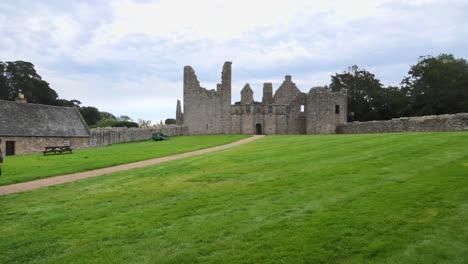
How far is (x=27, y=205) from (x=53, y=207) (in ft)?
3.20

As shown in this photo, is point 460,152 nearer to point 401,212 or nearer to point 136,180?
point 401,212

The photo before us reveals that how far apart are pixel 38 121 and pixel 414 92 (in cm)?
4640

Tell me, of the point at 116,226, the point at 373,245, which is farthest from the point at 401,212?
the point at 116,226

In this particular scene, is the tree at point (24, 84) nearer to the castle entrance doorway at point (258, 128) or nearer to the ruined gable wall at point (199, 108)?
the ruined gable wall at point (199, 108)

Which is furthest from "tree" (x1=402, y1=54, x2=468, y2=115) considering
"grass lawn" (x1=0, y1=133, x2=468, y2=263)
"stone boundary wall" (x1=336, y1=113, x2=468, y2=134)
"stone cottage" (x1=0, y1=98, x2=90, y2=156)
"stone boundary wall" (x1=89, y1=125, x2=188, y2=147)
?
"grass lawn" (x1=0, y1=133, x2=468, y2=263)

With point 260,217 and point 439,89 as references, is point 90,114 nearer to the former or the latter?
point 439,89

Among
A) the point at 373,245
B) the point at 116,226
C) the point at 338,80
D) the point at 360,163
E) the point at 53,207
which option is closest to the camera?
the point at 373,245

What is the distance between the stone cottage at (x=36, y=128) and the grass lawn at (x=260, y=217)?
2769cm

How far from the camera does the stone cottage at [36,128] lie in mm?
37156

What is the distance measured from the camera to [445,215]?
708cm

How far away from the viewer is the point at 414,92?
58.6 m

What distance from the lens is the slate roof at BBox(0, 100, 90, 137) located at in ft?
125

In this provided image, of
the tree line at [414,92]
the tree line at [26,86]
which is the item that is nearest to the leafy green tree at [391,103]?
the tree line at [414,92]

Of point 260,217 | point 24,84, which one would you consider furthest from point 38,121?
point 260,217
